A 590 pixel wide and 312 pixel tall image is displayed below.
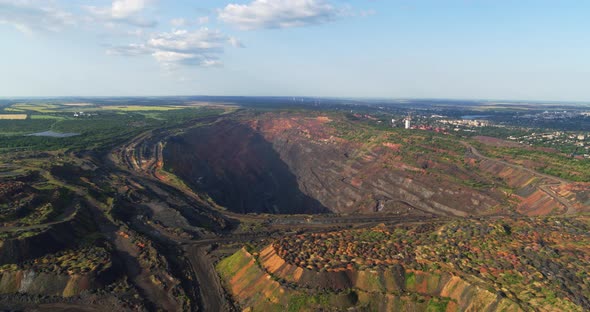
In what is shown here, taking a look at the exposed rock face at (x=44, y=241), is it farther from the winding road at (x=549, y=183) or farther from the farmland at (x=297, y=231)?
the winding road at (x=549, y=183)

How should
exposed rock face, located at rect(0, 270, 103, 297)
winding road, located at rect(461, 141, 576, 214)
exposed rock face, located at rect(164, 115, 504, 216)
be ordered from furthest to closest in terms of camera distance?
exposed rock face, located at rect(164, 115, 504, 216), winding road, located at rect(461, 141, 576, 214), exposed rock face, located at rect(0, 270, 103, 297)

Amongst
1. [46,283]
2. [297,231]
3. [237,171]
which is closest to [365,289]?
[297,231]

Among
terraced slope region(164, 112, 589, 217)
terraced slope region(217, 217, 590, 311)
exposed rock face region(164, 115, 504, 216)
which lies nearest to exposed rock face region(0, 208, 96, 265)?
terraced slope region(217, 217, 590, 311)

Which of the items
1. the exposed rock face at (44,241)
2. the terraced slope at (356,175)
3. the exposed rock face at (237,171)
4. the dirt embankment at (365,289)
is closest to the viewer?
the dirt embankment at (365,289)

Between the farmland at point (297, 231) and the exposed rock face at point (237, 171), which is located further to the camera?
the exposed rock face at point (237, 171)

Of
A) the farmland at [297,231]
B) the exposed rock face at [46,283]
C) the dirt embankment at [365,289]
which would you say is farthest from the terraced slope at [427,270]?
the exposed rock face at [46,283]

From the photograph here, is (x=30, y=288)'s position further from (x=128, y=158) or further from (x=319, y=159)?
(x=319, y=159)

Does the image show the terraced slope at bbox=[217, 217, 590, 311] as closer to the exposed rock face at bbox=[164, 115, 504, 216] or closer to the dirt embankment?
the dirt embankment

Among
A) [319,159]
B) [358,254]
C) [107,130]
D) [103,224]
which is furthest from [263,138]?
[358,254]

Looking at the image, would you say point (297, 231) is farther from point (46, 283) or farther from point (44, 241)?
point (44, 241)
